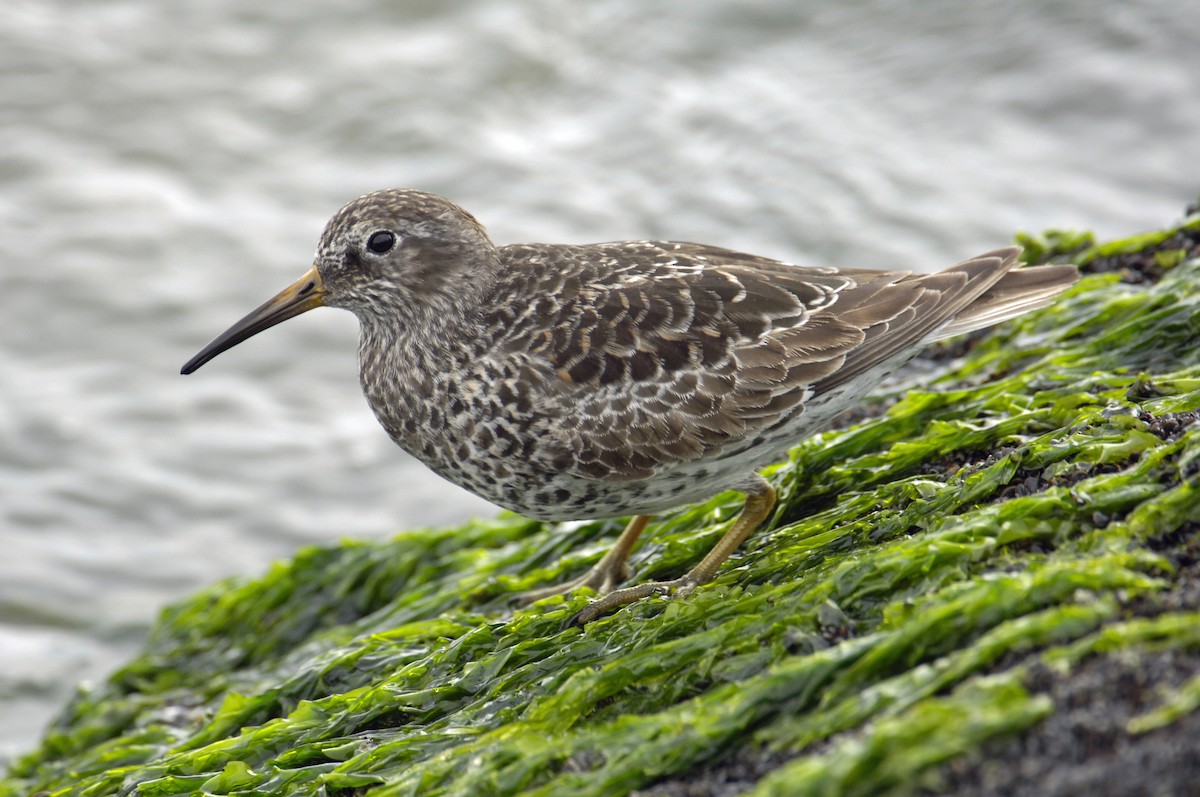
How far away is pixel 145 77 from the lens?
1283 cm

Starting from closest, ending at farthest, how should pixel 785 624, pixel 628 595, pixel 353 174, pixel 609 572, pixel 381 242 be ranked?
pixel 785 624 → pixel 628 595 → pixel 381 242 → pixel 609 572 → pixel 353 174

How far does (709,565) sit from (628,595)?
1.19 ft

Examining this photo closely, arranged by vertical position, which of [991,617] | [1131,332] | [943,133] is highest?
[943,133]

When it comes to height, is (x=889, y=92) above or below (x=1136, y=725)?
above

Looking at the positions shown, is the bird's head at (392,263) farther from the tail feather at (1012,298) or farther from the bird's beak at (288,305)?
the tail feather at (1012,298)

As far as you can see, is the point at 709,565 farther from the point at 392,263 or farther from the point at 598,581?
the point at 392,263

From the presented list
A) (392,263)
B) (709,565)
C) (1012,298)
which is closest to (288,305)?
(392,263)

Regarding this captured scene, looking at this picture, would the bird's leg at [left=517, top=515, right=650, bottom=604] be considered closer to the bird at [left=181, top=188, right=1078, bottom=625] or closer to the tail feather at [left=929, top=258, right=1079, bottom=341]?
the bird at [left=181, top=188, right=1078, bottom=625]

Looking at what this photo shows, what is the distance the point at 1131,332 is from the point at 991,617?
8.85 ft

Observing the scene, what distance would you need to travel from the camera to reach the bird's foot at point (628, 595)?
16.3 feet

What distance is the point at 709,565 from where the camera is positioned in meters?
5.13

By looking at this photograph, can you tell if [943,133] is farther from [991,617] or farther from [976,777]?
[976,777]

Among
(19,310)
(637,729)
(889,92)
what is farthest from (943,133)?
(637,729)

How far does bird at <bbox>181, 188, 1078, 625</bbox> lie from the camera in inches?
196
